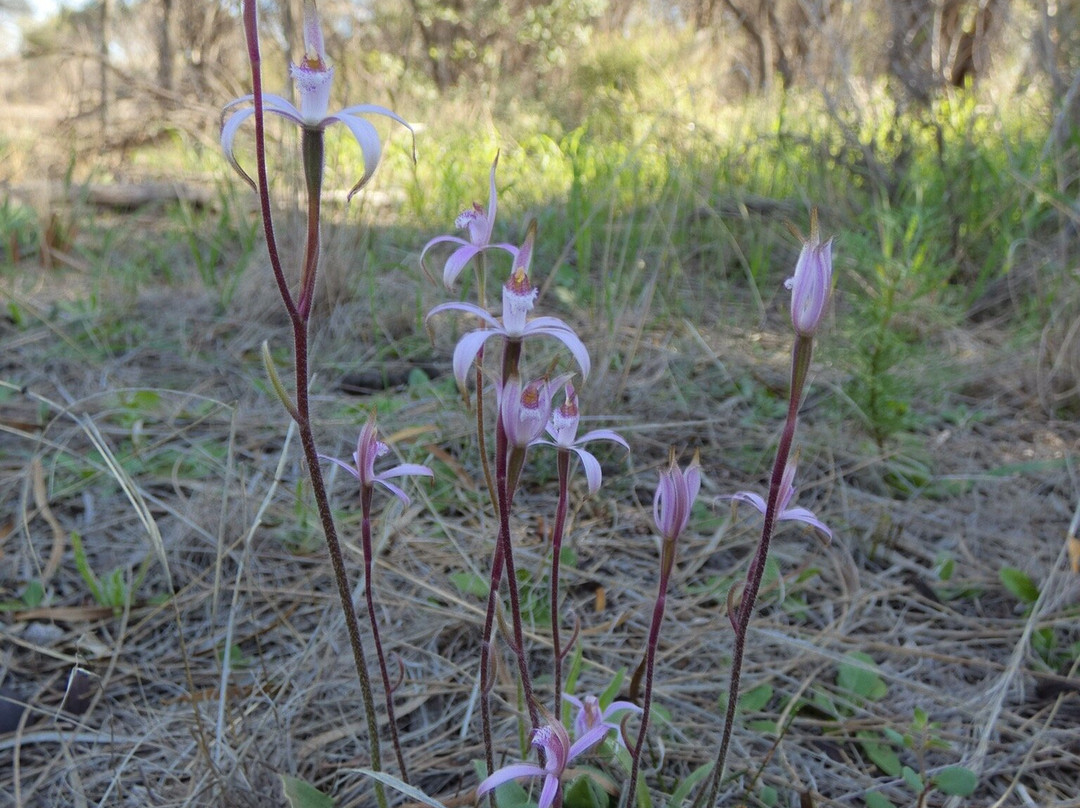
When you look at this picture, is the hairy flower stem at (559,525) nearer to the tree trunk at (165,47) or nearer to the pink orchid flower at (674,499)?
the pink orchid flower at (674,499)

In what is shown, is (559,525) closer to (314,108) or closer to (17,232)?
(314,108)

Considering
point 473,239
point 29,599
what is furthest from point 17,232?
point 473,239

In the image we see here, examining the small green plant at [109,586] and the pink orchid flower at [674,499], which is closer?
the pink orchid flower at [674,499]

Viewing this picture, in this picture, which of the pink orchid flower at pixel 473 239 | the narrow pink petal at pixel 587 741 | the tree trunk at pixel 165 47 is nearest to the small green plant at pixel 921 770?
the narrow pink petal at pixel 587 741

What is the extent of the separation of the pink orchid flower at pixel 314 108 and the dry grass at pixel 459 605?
0.64 metres

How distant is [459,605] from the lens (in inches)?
69.1

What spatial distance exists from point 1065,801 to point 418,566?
1230mm

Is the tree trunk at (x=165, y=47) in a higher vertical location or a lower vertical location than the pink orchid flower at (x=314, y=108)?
higher

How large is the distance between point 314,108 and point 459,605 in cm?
119

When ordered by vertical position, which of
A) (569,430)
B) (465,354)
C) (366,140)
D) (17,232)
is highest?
(366,140)

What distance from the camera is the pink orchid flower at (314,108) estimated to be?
0.74 m

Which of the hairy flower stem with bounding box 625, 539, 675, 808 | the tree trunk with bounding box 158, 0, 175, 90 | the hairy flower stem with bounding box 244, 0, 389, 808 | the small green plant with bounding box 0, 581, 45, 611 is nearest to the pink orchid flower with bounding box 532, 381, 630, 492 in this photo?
the hairy flower stem with bounding box 625, 539, 675, 808

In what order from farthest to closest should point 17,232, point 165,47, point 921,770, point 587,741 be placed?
1. point 165,47
2. point 17,232
3. point 921,770
4. point 587,741

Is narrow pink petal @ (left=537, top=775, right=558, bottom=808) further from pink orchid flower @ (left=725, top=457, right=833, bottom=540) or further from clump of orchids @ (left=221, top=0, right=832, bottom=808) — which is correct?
pink orchid flower @ (left=725, top=457, right=833, bottom=540)
